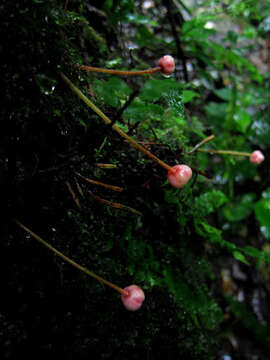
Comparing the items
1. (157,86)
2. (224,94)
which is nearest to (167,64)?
(157,86)

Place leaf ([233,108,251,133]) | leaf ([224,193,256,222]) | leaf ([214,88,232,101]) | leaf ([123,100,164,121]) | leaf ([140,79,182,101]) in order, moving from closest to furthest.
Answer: leaf ([140,79,182,101]) → leaf ([123,100,164,121]) → leaf ([224,193,256,222]) → leaf ([233,108,251,133]) → leaf ([214,88,232,101])

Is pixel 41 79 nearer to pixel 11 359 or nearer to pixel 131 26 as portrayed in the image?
pixel 11 359

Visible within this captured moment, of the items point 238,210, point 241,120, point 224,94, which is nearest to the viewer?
point 238,210

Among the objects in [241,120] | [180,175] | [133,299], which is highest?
[180,175]

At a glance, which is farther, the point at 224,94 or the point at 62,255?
the point at 224,94

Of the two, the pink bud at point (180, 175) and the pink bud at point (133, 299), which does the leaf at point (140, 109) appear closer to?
the pink bud at point (180, 175)

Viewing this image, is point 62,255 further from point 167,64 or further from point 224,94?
point 224,94

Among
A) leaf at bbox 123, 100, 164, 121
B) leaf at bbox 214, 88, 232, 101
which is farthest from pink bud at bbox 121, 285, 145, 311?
leaf at bbox 214, 88, 232, 101

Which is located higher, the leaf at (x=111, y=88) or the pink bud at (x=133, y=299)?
the leaf at (x=111, y=88)

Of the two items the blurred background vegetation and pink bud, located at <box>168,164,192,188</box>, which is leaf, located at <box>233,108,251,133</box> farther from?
pink bud, located at <box>168,164,192,188</box>

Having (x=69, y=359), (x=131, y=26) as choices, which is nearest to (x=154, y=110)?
(x=69, y=359)

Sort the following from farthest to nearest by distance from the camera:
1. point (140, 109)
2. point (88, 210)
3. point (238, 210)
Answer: point (238, 210) → point (88, 210) → point (140, 109)

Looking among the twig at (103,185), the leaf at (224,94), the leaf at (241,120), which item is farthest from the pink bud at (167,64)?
the leaf at (224,94)
